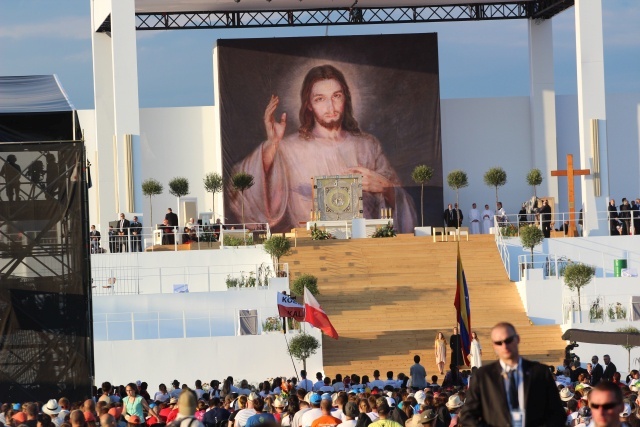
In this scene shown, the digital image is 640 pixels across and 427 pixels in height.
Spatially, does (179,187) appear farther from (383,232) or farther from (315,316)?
(315,316)

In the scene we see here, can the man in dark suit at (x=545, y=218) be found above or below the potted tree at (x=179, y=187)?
below

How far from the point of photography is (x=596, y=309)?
25250 mm

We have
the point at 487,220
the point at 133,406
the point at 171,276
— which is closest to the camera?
the point at 133,406

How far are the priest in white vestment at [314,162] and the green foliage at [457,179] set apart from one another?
1665 millimetres

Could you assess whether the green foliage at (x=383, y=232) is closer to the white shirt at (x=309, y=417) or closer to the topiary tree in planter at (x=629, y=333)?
the topiary tree in planter at (x=629, y=333)

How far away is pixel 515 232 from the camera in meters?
30.2

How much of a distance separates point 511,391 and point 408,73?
31.8 metres

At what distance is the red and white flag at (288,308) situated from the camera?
69.8ft

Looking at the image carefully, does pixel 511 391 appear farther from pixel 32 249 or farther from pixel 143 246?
pixel 143 246


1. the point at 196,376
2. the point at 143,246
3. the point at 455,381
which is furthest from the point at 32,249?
the point at 143,246

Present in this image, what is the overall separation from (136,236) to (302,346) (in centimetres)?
828

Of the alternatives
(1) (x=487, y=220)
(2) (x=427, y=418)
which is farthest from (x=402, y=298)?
(2) (x=427, y=418)

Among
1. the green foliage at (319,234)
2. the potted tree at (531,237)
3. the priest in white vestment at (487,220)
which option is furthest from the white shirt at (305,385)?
the priest in white vestment at (487,220)

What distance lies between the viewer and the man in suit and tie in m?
30.3
